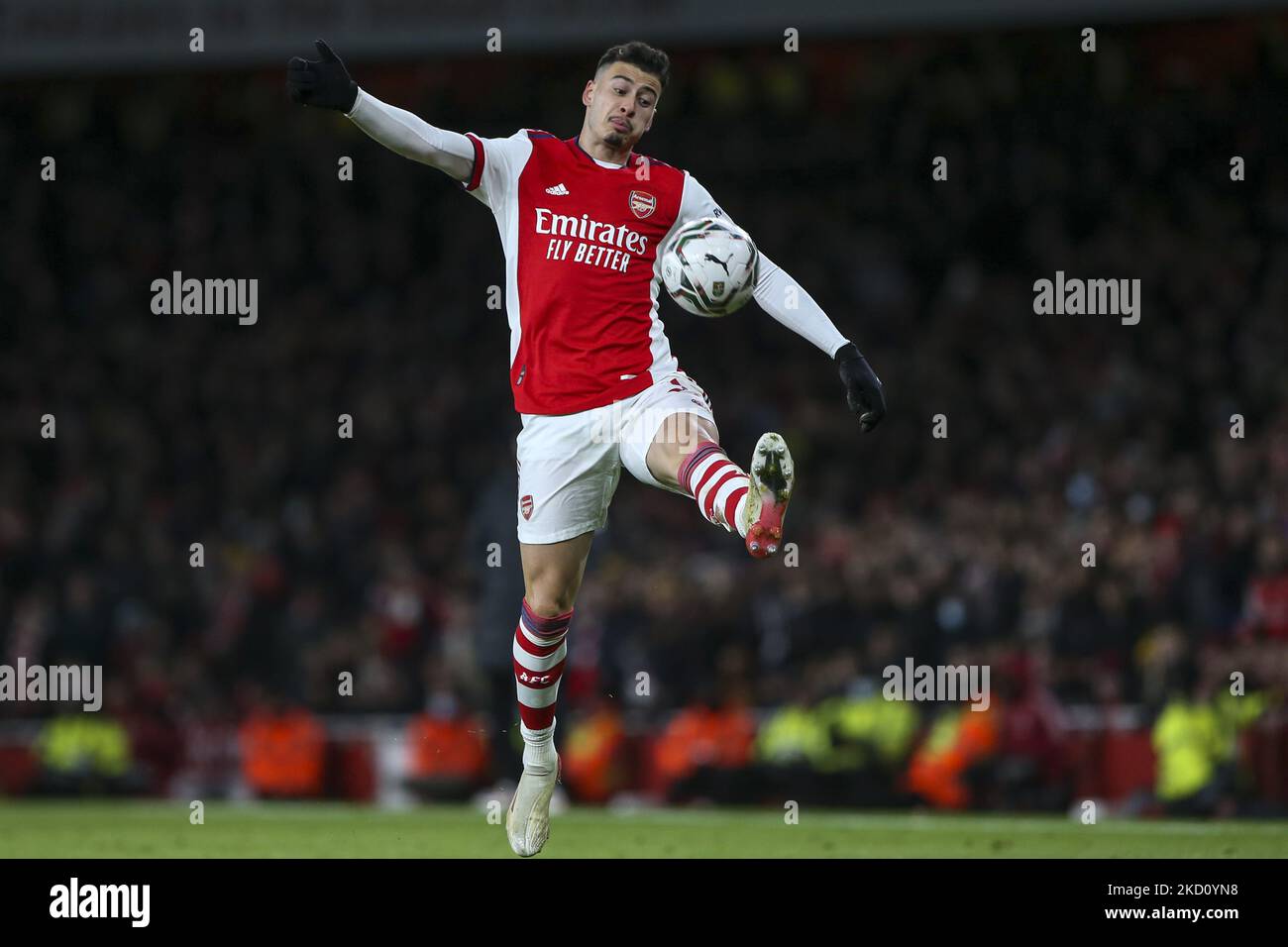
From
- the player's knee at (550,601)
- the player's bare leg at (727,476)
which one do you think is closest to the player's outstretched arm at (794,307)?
the player's bare leg at (727,476)

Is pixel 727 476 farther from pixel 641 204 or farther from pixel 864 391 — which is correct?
pixel 641 204

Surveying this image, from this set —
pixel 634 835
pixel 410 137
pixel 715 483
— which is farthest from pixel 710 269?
pixel 634 835

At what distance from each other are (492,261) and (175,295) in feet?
11.2

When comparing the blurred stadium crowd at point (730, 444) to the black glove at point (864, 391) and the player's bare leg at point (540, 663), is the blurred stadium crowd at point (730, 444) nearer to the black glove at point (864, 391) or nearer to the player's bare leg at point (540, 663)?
the player's bare leg at point (540, 663)

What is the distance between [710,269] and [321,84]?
62.4 inches

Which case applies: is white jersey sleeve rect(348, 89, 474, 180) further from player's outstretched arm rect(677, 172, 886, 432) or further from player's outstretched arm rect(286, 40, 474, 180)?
player's outstretched arm rect(677, 172, 886, 432)


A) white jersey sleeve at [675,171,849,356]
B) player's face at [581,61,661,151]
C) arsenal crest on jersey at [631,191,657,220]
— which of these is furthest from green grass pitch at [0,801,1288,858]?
player's face at [581,61,661,151]

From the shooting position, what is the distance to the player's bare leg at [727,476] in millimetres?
6516

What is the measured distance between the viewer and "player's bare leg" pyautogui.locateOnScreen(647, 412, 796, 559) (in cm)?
652

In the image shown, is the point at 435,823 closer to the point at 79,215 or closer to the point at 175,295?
the point at 175,295

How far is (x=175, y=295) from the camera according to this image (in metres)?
20.1

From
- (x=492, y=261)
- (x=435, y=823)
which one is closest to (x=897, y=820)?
(x=435, y=823)

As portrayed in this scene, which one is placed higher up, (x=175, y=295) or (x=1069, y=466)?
(x=175, y=295)

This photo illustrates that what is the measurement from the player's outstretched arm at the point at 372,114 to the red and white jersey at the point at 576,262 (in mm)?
129
